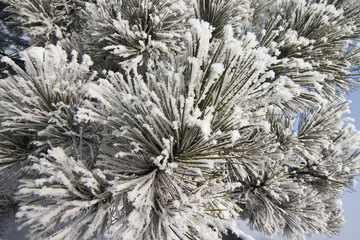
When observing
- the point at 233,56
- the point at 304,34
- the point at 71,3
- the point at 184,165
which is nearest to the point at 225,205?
the point at 184,165

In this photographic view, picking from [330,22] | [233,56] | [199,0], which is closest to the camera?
[233,56]

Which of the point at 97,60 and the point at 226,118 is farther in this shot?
the point at 97,60

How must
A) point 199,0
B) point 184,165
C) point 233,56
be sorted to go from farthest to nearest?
point 199,0 → point 184,165 → point 233,56

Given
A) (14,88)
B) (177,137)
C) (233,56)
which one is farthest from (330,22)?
(14,88)

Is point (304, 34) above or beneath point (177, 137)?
above

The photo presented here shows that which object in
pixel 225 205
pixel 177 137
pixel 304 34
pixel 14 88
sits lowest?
pixel 225 205

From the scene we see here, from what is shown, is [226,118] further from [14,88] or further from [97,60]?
[97,60]
